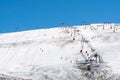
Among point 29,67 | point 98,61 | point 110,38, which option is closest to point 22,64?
point 29,67

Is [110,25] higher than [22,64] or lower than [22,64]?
higher

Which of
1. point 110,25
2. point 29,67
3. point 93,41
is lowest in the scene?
point 29,67

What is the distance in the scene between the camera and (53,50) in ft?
114

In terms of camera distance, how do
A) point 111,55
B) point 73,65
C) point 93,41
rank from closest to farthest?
point 73,65
point 111,55
point 93,41

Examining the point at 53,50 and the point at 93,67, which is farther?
the point at 53,50

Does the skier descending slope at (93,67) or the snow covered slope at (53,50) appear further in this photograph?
the snow covered slope at (53,50)

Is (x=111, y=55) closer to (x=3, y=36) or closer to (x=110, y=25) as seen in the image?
(x=110, y=25)

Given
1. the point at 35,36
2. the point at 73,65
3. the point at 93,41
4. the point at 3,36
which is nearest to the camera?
the point at 73,65

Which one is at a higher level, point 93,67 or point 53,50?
point 53,50

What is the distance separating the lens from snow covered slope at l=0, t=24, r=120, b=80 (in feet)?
95.8

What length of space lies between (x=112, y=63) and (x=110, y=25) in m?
13.8

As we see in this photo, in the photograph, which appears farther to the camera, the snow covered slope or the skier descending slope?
the snow covered slope

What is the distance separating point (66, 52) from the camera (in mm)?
33938

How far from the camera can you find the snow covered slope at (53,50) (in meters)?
29.2
